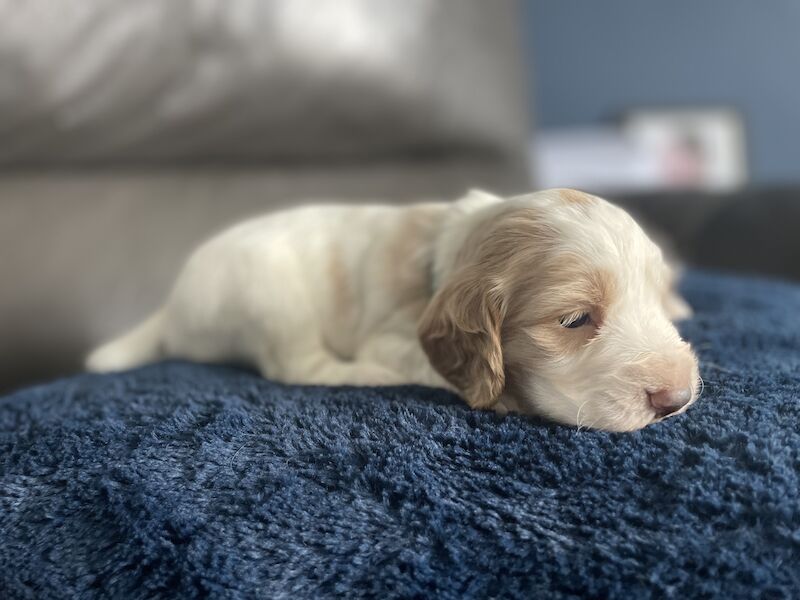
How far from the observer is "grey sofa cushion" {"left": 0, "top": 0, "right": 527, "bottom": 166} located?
1.79m

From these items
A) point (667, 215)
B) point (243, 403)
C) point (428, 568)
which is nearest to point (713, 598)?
point (428, 568)

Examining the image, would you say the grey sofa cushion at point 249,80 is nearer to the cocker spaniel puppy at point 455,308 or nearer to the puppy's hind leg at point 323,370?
the cocker spaniel puppy at point 455,308

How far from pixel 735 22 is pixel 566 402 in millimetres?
3513

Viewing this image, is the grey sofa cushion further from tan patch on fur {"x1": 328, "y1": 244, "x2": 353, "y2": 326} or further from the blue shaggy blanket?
the blue shaggy blanket

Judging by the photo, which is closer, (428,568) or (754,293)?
(428,568)

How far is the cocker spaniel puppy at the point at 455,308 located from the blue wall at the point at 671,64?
102 inches

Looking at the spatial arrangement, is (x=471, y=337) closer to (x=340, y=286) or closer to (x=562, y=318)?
(x=562, y=318)

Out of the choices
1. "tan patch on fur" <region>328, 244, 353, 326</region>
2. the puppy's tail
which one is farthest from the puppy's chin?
the puppy's tail

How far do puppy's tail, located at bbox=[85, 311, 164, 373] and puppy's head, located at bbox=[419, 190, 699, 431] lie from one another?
77 centimetres

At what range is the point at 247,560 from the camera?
81 centimetres

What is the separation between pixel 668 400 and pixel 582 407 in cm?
11

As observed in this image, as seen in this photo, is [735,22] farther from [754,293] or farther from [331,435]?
[331,435]

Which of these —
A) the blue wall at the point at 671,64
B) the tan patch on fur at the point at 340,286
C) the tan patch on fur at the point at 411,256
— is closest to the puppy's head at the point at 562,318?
the tan patch on fur at the point at 411,256

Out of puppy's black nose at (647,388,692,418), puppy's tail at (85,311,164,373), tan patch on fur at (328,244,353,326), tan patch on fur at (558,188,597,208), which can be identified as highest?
tan patch on fur at (558,188,597,208)
